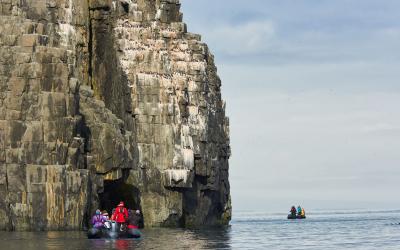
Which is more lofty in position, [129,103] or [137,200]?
[129,103]

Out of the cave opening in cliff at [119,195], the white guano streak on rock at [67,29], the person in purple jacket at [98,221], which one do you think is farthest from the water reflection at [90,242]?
the white guano streak on rock at [67,29]

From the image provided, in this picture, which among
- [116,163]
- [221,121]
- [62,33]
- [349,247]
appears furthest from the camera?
[221,121]

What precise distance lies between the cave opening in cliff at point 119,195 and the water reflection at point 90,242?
65.7ft

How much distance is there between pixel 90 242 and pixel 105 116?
31838 mm

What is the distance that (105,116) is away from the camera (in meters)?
122

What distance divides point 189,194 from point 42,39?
4148cm

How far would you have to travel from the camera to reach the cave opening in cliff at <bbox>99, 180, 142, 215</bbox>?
13025 cm

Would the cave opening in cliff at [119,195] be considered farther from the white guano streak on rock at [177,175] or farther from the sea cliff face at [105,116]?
the white guano streak on rock at [177,175]

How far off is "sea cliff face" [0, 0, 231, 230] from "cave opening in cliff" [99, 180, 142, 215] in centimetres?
13

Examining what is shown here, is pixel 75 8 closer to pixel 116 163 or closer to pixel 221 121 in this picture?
pixel 116 163

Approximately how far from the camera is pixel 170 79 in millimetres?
137000

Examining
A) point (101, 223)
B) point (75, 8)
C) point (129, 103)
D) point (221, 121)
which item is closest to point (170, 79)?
point (129, 103)

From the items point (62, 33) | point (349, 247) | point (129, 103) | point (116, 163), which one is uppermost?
point (62, 33)

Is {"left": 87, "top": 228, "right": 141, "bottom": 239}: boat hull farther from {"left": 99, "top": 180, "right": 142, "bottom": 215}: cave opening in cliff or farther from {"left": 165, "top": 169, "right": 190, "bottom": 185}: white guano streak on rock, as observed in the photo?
{"left": 165, "top": 169, "right": 190, "bottom": 185}: white guano streak on rock
